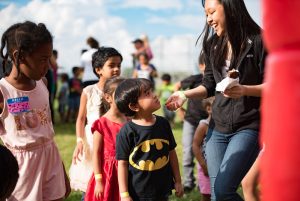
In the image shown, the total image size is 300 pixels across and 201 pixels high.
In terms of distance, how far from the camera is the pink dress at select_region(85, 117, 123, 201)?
3521 mm

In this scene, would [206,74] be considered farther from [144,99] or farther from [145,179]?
[145,179]

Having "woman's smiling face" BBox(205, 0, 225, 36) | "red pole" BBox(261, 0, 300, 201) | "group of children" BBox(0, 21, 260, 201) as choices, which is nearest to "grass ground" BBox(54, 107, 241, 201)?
"group of children" BBox(0, 21, 260, 201)

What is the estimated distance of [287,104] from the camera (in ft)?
3.93

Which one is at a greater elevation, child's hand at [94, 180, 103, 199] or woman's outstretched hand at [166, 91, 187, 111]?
woman's outstretched hand at [166, 91, 187, 111]

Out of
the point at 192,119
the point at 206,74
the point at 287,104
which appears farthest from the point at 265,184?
the point at 192,119

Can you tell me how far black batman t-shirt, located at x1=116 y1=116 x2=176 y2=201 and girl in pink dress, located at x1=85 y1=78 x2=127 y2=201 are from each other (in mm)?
303

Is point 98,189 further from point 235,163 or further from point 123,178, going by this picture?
point 235,163

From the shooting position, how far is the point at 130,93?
333cm

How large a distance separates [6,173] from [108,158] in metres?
1.53

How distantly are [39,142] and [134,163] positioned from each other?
595 mm

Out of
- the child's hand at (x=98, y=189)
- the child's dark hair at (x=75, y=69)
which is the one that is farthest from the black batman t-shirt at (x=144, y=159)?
the child's dark hair at (x=75, y=69)

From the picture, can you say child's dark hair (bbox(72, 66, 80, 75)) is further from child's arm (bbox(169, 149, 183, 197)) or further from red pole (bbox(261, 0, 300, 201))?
red pole (bbox(261, 0, 300, 201))

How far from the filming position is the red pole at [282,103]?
1191mm

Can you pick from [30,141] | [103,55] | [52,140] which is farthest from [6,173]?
[103,55]
